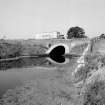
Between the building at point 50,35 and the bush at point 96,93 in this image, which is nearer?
the bush at point 96,93

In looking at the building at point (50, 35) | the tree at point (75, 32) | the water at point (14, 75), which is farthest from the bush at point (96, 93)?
the building at point (50, 35)

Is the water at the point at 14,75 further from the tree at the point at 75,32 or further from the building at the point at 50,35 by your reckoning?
the building at the point at 50,35

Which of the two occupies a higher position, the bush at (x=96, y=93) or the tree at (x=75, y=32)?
the tree at (x=75, y=32)

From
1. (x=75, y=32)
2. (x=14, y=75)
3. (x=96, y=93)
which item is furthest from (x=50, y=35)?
(x=96, y=93)

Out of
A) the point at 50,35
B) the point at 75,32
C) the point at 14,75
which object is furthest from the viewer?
the point at 50,35

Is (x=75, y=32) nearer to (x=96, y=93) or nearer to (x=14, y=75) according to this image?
(x=14, y=75)

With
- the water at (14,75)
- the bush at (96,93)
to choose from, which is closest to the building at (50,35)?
the water at (14,75)

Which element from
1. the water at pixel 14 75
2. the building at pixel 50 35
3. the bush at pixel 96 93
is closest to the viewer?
the bush at pixel 96 93

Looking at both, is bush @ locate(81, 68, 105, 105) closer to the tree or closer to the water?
the water

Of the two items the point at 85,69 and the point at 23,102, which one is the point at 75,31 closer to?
the point at 85,69

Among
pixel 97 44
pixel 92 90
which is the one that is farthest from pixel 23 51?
pixel 92 90

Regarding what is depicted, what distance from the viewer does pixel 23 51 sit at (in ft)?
137

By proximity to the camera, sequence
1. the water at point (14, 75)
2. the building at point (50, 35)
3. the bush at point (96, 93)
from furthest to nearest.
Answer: the building at point (50, 35)
the water at point (14, 75)
the bush at point (96, 93)

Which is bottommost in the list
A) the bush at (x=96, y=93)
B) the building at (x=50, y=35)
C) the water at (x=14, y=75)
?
the water at (x=14, y=75)
